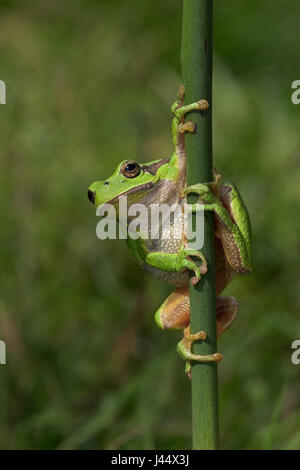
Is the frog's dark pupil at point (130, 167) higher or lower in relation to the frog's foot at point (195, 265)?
higher

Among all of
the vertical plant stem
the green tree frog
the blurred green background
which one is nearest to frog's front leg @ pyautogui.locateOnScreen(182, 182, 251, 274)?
the green tree frog

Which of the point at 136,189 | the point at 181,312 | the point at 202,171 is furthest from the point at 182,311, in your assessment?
the point at 202,171

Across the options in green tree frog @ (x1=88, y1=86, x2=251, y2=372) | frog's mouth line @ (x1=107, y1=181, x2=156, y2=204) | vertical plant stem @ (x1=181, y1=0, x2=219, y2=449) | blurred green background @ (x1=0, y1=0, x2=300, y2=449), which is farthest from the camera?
blurred green background @ (x1=0, y1=0, x2=300, y2=449)

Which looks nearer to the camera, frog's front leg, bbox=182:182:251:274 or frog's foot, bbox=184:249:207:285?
frog's foot, bbox=184:249:207:285

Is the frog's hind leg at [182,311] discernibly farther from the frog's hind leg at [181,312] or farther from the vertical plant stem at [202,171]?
the vertical plant stem at [202,171]

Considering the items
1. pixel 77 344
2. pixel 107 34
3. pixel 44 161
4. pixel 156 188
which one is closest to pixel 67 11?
pixel 107 34

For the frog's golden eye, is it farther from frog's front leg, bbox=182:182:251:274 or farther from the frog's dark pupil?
frog's front leg, bbox=182:182:251:274

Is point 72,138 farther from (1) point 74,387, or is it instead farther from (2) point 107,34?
(1) point 74,387

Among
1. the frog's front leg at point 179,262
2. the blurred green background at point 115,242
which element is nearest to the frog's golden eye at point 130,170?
the frog's front leg at point 179,262
